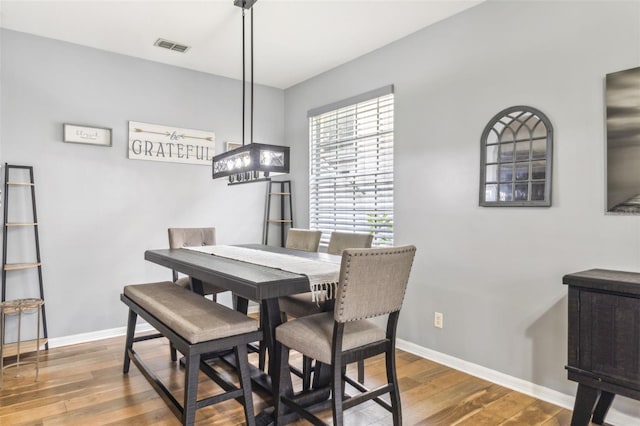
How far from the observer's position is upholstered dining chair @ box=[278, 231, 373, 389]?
8.18 ft

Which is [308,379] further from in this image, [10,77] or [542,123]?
[10,77]

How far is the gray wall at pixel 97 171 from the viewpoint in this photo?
11.3 ft

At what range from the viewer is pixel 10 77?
3.35 metres

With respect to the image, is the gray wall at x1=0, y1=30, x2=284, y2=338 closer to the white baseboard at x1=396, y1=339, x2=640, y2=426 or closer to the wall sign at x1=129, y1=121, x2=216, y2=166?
the wall sign at x1=129, y1=121, x2=216, y2=166

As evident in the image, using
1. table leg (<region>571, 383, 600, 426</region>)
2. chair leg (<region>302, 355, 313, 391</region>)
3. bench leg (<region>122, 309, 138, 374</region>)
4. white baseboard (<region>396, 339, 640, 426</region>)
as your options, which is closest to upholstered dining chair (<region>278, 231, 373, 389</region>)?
chair leg (<region>302, 355, 313, 391</region>)

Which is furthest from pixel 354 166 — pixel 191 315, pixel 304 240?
pixel 191 315

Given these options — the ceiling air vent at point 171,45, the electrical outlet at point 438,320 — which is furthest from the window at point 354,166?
the ceiling air vent at point 171,45

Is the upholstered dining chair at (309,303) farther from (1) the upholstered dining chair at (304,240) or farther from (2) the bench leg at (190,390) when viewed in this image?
(2) the bench leg at (190,390)

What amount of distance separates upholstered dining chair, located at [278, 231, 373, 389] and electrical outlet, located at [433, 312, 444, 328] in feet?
2.80

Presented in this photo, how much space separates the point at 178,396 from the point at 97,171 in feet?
7.58

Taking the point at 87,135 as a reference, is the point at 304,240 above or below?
below

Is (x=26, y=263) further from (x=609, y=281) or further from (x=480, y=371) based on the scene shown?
(x=609, y=281)

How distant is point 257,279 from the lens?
2.01 meters

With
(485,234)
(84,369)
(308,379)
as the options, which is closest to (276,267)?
(308,379)
